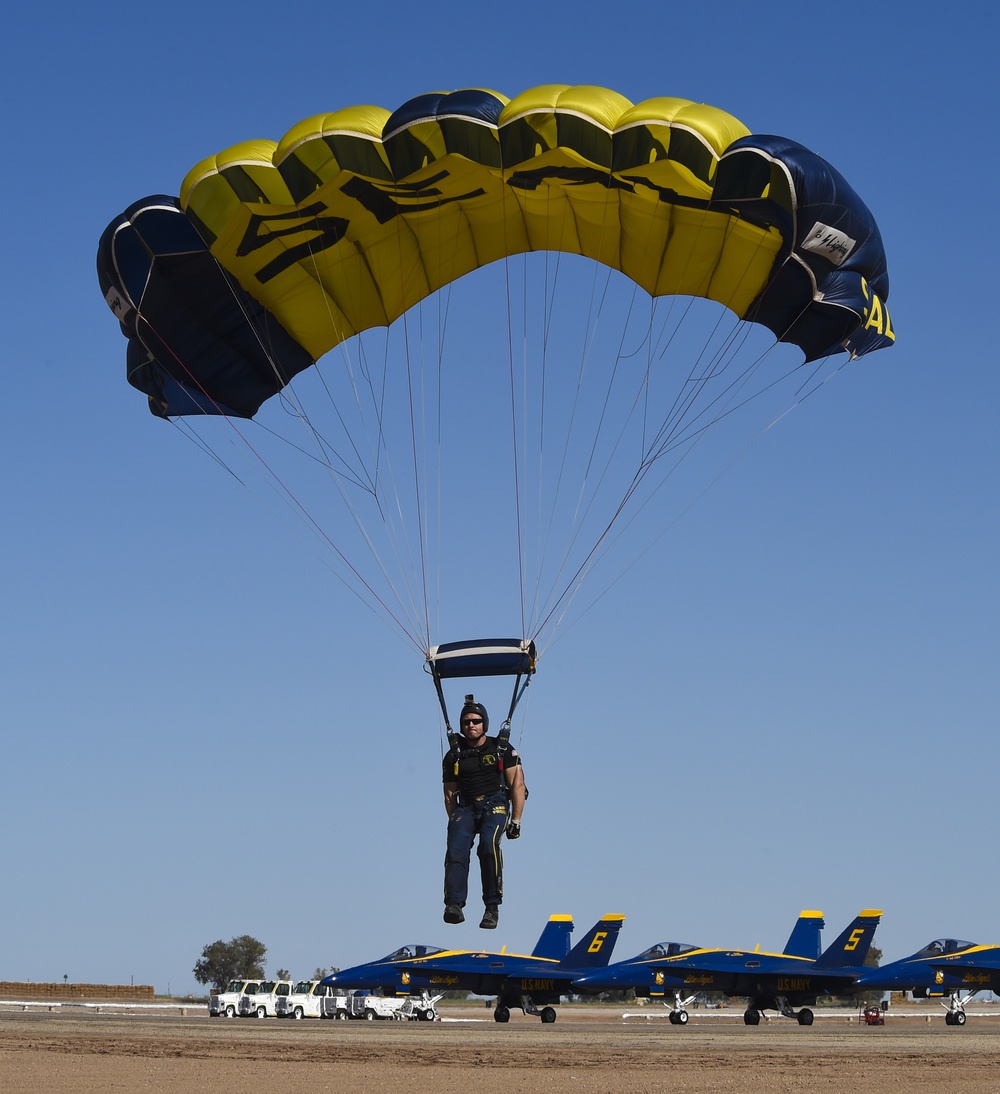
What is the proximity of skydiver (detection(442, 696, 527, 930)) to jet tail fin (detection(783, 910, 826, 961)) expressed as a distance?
25.3 meters

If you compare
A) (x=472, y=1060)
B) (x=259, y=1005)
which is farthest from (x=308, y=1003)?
(x=472, y=1060)

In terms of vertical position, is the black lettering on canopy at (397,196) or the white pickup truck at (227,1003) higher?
the black lettering on canopy at (397,196)

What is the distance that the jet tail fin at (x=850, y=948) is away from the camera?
34.7 meters

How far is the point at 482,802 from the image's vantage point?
13.4 m

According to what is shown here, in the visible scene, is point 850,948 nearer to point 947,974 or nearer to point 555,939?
point 947,974

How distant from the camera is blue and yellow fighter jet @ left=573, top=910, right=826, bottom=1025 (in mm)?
35344

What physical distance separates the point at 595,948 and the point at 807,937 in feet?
19.0

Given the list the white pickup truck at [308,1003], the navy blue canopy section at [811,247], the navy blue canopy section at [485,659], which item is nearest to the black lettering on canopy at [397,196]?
the navy blue canopy section at [811,247]

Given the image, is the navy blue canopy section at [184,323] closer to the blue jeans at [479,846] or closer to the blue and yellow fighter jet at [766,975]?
the blue jeans at [479,846]

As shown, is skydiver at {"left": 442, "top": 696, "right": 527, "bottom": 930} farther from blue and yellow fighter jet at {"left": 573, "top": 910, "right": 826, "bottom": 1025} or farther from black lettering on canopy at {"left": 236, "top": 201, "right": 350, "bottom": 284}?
blue and yellow fighter jet at {"left": 573, "top": 910, "right": 826, "bottom": 1025}

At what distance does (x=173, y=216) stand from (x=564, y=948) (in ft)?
88.3

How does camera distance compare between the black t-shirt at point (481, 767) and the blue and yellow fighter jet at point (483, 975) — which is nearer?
the black t-shirt at point (481, 767)

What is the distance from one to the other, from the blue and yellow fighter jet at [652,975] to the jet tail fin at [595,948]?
0.51 m

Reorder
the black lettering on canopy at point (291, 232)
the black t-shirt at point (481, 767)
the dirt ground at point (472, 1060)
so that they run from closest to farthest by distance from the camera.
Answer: the black t-shirt at point (481, 767) → the dirt ground at point (472, 1060) → the black lettering on canopy at point (291, 232)
